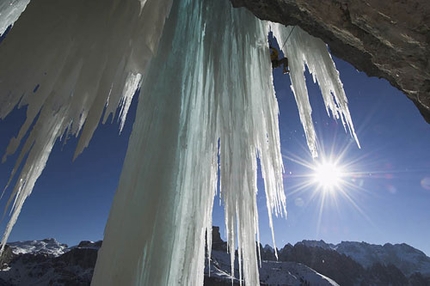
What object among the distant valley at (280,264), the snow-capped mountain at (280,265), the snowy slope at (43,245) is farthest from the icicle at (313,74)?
the snowy slope at (43,245)

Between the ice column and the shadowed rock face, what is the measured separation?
49 cm

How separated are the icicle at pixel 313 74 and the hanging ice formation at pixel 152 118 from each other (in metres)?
0.68

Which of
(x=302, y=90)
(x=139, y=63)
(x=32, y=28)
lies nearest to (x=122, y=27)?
(x=139, y=63)

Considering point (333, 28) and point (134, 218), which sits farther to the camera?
point (333, 28)

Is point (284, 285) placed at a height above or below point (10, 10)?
above

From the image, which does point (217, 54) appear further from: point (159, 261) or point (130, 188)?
point (159, 261)

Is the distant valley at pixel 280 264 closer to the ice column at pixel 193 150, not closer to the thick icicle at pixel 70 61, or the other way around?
the thick icicle at pixel 70 61

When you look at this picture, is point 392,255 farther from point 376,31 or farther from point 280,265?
point 376,31

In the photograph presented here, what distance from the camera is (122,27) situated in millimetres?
1923

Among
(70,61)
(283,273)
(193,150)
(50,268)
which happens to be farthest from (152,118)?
(283,273)

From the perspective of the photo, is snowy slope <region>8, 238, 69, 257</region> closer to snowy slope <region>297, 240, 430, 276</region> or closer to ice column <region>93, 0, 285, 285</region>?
snowy slope <region>297, 240, 430, 276</region>

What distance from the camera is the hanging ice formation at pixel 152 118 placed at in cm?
176

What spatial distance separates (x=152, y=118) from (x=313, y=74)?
1.98 metres

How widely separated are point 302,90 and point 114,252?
100 inches
